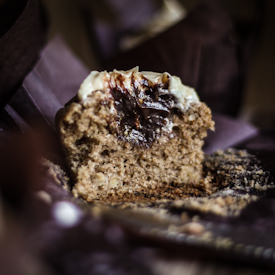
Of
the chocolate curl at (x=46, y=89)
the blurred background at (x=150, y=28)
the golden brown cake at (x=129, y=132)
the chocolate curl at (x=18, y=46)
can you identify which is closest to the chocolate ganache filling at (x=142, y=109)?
the golden brown cake at (x=129, y=132)

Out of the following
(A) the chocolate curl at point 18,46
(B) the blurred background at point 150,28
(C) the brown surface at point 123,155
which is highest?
(B) the blurred background at point 150,28

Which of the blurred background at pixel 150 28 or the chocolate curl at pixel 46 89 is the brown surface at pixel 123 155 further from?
the blurred background at pixel 150 28

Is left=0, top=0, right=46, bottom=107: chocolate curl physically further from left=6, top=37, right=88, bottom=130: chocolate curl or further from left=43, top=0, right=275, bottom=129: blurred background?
left=43, top=0, right=275, bottom=129: blurred background

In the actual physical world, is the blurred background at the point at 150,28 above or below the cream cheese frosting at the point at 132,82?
above

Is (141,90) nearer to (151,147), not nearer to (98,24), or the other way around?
(151,147)

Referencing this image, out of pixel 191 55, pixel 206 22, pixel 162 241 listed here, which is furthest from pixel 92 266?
pixel 206 22

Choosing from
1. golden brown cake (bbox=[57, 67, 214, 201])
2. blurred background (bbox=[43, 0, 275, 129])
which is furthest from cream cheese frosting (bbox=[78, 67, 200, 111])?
blurred background (bbox=[43, 0, 275, 129])
